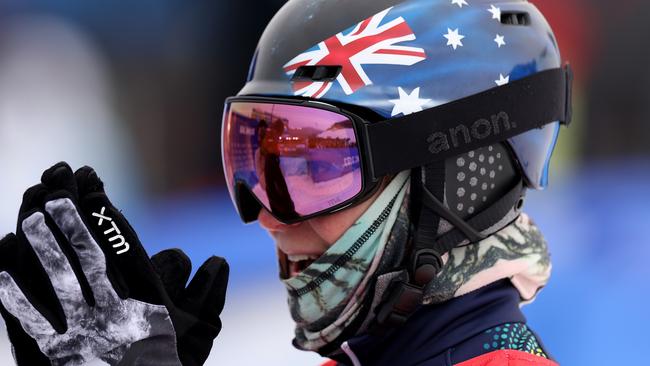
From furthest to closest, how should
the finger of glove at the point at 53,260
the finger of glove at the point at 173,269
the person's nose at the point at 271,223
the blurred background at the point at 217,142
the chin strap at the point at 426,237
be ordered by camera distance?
the blurred background at the point at 217,142 < the person's nose at the point at 271,223 < the chin strap at the point at 426,237 < the finger of glove at the point at 173,269 < the finger of glove at the point at 53,260

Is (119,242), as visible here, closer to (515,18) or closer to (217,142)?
(515,18)

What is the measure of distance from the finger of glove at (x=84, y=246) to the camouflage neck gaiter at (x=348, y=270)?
452 millimetres

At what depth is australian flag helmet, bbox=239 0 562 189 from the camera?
1.60m

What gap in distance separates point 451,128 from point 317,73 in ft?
0.98

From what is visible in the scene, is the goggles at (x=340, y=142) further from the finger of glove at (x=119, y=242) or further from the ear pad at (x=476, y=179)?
the finger of glove at (x=119, y=242)

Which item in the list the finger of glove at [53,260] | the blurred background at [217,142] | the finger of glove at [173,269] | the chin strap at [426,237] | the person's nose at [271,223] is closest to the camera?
the finger of glove at [53,260]

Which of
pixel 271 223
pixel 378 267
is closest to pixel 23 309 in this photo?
pixel 271 223

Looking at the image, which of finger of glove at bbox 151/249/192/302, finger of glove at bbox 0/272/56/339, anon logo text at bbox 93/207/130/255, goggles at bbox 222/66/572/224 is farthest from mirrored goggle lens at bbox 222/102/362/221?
finger of glove at bbox 0/272/56/339

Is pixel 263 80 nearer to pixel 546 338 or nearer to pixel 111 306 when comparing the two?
pixel 111 306

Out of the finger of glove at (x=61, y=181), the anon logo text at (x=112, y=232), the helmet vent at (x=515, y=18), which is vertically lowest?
the anon logo text at (x=112, y=232)

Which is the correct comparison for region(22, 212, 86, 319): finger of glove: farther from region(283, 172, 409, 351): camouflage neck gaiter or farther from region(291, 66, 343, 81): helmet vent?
region(291, 66, 343, 81): helmet vent

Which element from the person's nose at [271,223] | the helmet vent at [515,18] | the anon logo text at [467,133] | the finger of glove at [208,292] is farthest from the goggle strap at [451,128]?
the finger of glove at [208,292]

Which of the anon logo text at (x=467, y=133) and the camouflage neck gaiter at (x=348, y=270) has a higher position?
the anon logo text at (x=467, y=133)

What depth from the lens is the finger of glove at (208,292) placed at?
4.73ft
